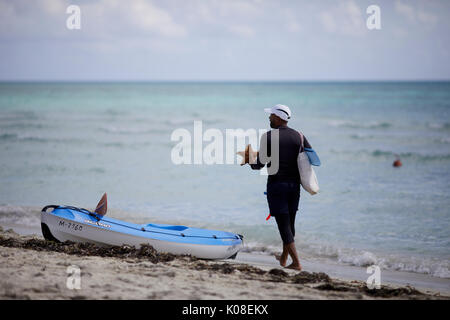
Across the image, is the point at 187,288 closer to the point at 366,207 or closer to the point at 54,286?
the point at 54,286

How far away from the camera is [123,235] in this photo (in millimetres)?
6441

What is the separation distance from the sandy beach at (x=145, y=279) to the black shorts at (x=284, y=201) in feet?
1.69

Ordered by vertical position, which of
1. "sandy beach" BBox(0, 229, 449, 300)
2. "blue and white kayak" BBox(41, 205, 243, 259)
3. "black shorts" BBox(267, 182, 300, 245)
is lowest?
"sandy beach" BBox(0, 229, 449, 300)

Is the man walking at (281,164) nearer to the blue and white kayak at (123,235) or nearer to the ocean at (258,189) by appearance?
the ocean at (258,189)

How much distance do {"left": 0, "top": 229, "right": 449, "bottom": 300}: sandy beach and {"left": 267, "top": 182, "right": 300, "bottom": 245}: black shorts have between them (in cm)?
51

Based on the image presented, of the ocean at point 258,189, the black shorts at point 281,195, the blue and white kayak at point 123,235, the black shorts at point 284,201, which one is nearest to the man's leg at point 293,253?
the black shorts at point 284,201

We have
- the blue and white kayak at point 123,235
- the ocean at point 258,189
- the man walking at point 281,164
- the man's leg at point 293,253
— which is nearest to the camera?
the man walking at point 281,164

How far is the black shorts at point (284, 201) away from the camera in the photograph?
19.2 feet

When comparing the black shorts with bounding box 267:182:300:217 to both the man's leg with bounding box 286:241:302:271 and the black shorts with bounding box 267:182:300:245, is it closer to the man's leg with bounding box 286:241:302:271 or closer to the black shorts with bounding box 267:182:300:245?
the black shorts with bounding box 267:182:300:245

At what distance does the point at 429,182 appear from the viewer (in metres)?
13.9

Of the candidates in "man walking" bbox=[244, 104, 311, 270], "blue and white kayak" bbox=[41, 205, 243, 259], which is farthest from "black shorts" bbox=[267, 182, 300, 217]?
"blue and white kayak" bbox=[41, 205, 243, 259]

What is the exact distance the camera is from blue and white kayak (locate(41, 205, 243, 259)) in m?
6.46

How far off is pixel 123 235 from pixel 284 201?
2143mm

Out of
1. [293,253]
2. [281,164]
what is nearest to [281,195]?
[281,164]
